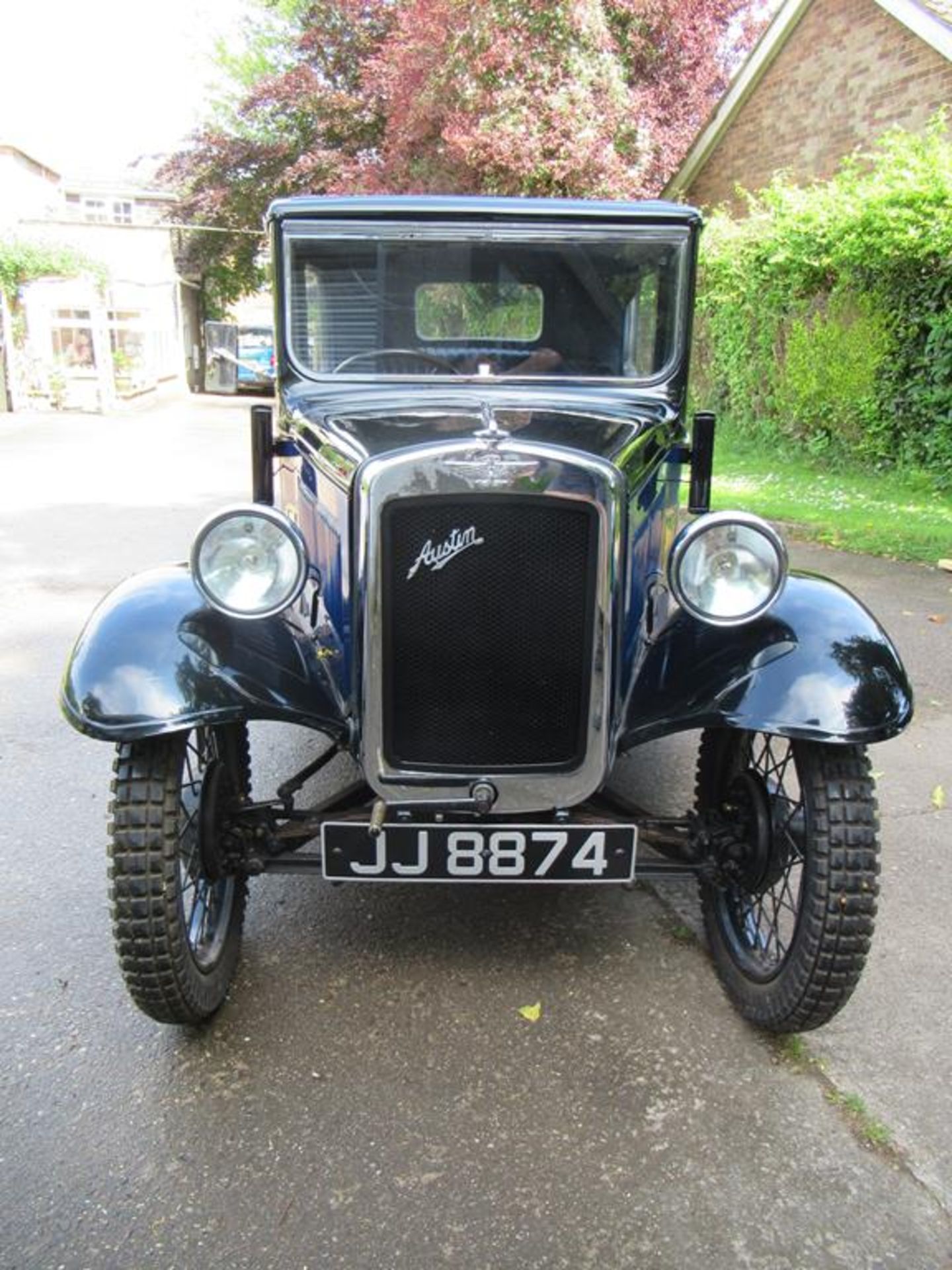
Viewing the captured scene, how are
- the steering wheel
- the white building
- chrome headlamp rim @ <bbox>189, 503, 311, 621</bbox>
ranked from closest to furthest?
chrome headlamp rim @ <bbox>189, 503, 311, 621</bbox>
the steering wheel
the white building

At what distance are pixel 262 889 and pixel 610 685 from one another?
4.75ft

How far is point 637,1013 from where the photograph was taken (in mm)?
2494

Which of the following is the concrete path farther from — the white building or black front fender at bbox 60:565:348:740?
the white building

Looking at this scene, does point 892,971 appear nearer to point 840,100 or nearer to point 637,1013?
point 637,1013

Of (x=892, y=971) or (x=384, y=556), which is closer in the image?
(x=384, y=556)

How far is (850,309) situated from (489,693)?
9134mm

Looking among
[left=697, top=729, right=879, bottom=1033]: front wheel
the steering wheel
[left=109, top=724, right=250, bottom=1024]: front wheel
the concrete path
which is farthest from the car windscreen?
the concrete path

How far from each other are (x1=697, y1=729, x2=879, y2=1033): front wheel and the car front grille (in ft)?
1.78

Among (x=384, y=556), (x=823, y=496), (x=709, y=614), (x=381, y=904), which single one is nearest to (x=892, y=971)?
(x=709, y=614)

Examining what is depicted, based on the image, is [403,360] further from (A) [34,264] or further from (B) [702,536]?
(A) [34,264]

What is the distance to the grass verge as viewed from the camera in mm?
7445

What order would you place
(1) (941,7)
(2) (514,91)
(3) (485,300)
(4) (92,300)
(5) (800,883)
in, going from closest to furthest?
(5) (800,883) < (3) (485,300) < (1) (941,7) < (2) (514,91) < (4) (92,300)

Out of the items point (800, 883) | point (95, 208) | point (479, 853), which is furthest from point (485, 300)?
point (95, 208)

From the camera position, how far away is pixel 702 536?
7.50ft
